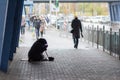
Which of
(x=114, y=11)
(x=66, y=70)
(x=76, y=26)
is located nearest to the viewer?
(x=66, y=70)

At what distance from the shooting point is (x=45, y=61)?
17188 millimetres

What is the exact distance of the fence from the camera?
62.4 ft

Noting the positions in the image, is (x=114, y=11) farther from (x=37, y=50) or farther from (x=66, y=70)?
(x=66, y=70)

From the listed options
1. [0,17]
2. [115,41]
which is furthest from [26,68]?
[115,41]

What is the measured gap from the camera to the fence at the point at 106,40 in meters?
19.0

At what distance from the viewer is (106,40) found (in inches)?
851

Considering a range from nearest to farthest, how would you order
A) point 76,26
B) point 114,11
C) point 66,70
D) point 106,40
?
point 66,70 → point 106,40 → point 76,26 → point 114,11

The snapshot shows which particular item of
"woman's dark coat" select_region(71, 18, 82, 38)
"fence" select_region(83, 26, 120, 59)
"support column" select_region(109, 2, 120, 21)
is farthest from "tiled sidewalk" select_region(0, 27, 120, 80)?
"support column" select_region(109, 2, 120, 21)

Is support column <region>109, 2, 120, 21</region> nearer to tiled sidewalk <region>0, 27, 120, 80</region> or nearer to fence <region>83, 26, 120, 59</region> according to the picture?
fence <region>83, 26, 120, 59</region>

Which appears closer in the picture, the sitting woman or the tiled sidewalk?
the tiled sidewalk

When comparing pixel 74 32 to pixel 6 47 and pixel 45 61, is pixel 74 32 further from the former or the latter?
pixel 6 47

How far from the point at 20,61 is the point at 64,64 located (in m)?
2.05

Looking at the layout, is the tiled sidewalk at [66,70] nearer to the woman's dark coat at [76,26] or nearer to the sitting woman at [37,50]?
the sitting woman at [37,50]

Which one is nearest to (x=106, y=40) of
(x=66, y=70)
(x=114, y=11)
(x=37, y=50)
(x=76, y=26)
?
(x=76, y=26)
